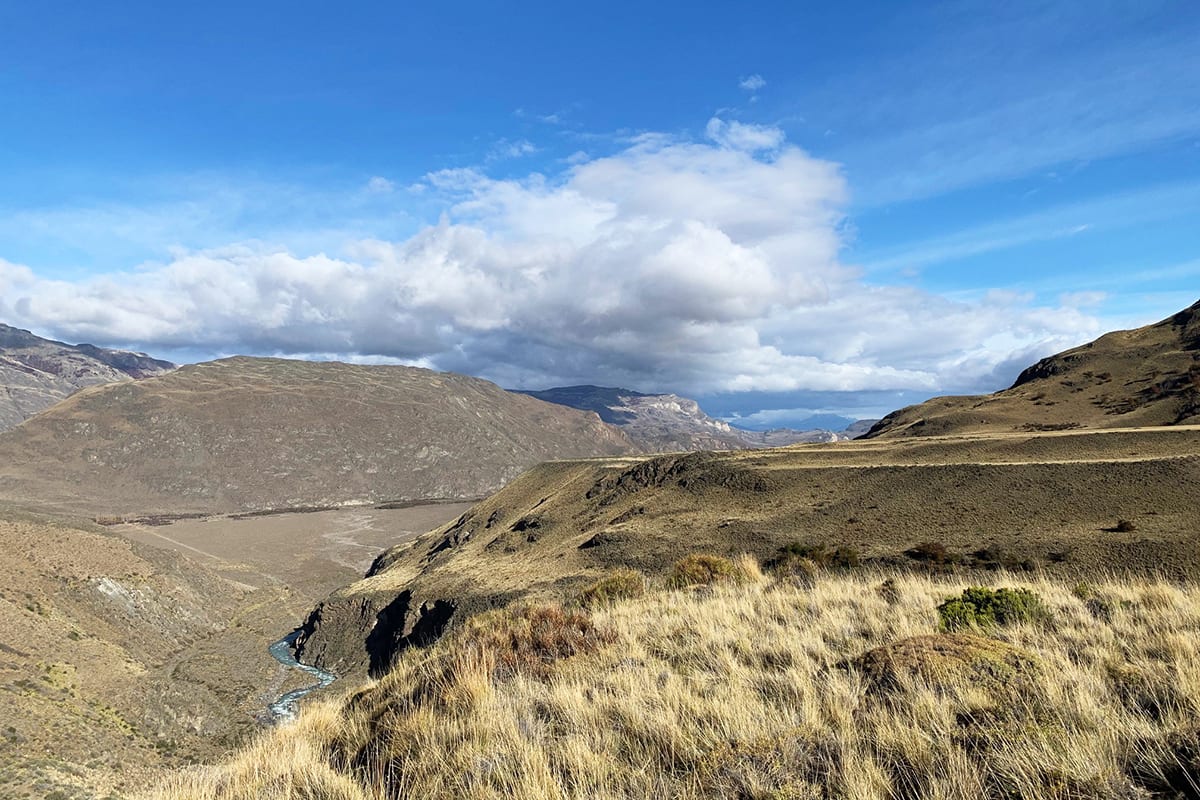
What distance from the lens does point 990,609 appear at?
9.53m

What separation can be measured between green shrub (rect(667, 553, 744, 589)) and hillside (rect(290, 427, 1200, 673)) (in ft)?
44.4

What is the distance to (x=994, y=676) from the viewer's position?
6023mm

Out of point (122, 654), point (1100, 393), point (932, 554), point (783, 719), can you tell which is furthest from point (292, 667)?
point (1100, 393)

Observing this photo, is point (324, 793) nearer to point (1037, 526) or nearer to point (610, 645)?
point (610, 645)

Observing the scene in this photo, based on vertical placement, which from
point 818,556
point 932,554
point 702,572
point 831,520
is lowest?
point 818,556

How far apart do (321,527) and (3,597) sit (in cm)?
11797

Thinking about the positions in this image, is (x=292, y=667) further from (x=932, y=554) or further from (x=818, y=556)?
(x=932, y=554)

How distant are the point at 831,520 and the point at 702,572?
2711 centimetres

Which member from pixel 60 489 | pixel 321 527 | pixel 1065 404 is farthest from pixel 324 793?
pixel 60 489

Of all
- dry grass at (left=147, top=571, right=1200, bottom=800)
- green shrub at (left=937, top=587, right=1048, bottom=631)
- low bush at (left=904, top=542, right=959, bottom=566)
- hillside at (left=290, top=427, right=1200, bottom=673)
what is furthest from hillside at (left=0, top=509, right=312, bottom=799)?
low bush at (left=904, top=542, right=959, bottom=566)

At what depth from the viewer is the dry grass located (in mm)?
4328

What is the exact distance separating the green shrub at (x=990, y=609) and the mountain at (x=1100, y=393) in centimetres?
7004

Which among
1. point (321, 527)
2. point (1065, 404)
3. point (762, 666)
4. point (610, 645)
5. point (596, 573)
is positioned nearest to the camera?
point (762, 666)

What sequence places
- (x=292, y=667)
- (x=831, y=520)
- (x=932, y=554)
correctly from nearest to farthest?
(x=932, y=554) → (x=831, y=520) → (x=292, y=667)
